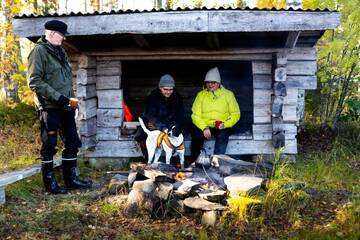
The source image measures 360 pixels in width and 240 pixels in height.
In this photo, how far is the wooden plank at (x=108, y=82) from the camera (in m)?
6.96

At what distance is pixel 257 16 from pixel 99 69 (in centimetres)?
285

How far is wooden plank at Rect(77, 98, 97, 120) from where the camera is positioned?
6680mm

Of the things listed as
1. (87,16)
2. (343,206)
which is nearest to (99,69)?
(87,16)

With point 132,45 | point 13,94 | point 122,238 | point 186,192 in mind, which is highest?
point 132,45

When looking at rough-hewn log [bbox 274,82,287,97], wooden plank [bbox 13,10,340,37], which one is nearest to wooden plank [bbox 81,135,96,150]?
wooden plank [bbox 13,10,340,37]

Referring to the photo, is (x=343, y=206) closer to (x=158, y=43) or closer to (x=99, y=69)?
(x=158, y=43)

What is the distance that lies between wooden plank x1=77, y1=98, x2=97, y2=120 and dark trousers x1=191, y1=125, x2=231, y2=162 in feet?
5.64

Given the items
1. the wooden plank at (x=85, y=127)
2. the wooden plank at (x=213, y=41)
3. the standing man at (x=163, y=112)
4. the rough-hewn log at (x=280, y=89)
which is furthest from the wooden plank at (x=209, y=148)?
the wooden plank at (x=213, y=41)

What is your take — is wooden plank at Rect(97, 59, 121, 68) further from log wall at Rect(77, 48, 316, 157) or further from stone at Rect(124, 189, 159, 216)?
stone at Rect(124, 189, 159, 216)

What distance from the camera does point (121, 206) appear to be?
15.7 feet

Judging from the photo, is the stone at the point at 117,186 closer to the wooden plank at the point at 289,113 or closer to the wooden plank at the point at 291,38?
the wooden plank at the point at 289,113

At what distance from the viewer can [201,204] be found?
4469mm

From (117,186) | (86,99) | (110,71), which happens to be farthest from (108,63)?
(117,186)

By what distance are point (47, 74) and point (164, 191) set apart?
6.81 ft
